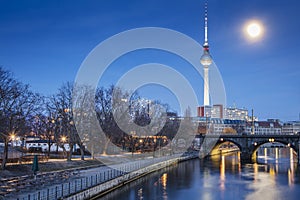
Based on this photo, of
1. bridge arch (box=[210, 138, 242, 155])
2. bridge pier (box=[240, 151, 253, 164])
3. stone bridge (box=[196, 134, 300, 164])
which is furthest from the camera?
bridge arch (box=[210, 138, 242, 155])

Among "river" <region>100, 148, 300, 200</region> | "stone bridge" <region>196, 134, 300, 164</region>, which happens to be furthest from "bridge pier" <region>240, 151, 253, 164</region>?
"river" <region>100, 148, 300, 200</region>

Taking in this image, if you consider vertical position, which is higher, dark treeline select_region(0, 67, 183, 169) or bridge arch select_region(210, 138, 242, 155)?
dark treeline select_region(0, 67, 183, 169)

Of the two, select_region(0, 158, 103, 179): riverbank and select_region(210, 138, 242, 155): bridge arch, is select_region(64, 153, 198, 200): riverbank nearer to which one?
select_region(0, 158, 103, 179): riverbank

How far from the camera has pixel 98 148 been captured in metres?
60.9

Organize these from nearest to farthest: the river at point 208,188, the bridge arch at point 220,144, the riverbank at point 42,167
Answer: the riverbank at point 42,167 < the river at point 208,188 < the bridge arch at point 220,144

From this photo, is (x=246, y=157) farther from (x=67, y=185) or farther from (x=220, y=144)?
(x=67, y=185)

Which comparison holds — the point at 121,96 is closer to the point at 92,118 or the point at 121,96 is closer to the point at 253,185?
the point at 92,118

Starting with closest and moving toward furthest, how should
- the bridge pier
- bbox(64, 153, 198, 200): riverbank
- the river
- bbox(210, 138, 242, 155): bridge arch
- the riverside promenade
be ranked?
the riverside promenade
bbox(64, 153, 198, 200): riverbank
the river
the bridge pier
bbox(210, 138, 242, 155): bridge arch

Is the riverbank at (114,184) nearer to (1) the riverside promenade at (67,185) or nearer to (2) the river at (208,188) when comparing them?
(1) the riverside promenade at (67,185)

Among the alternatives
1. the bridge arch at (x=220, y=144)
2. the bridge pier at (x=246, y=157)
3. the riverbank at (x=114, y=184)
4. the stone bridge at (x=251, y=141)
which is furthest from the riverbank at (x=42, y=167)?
the bridge arch at (x=220, y=144)

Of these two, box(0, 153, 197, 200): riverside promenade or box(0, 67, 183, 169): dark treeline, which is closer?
box(0, 153, 197, 200): riverside promenade

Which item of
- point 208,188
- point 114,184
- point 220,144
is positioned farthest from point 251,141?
point 114,184

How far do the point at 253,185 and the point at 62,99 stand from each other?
3110 cm

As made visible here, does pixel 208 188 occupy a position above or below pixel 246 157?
below
